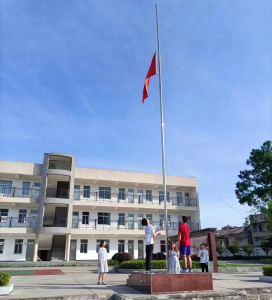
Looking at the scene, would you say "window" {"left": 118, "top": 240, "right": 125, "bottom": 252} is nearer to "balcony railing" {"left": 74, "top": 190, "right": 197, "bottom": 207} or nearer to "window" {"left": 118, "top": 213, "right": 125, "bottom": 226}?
"window" {"left": 118, "top": 213, "right": 125, "bottom": 226}

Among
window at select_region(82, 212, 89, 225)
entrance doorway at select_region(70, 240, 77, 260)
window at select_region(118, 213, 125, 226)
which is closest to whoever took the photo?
entrance doorway at select_region(70, 240, 77, 260)

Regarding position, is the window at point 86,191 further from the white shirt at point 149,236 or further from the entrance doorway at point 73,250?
→ the white shirt at point 149,236

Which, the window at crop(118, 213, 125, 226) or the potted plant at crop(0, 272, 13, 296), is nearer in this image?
the potted plant at crop(0, 272, 13, 296)

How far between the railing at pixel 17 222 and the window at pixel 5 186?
87.3 inches

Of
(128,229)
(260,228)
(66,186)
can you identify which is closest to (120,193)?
(128,229)

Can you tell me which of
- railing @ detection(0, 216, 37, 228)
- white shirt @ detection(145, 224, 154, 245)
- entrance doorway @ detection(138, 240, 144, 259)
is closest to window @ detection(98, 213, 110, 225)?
entrance doorway @ detection(138, 240, 144, 259)

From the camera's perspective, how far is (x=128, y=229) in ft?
88.0

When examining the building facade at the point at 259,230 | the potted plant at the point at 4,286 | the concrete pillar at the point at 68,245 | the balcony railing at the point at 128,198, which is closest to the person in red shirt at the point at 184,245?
the potted plant at the point at 4,286

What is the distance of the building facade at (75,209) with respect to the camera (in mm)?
24188

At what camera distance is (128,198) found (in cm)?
2839

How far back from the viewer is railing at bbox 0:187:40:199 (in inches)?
968

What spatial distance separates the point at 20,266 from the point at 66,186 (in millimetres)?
8535

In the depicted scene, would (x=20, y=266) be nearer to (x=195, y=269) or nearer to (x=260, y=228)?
(x=195, y=269)

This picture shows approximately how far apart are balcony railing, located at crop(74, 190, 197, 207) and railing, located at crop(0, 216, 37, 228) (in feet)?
13.8
